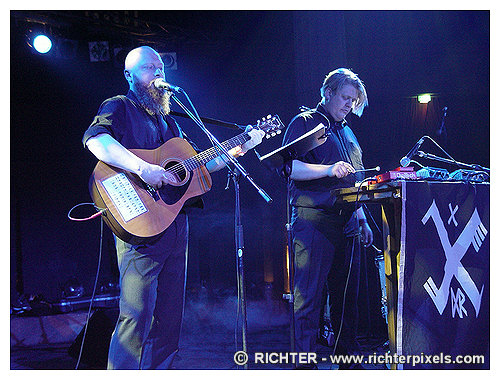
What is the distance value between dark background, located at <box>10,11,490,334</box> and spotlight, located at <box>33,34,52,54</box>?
76 mm

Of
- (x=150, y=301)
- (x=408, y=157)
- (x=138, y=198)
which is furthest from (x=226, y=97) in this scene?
(x=150, y=301)

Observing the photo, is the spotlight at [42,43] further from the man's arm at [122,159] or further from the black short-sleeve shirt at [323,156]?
the black short-sleeve shirt at [323,156]

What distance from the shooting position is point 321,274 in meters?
2.94

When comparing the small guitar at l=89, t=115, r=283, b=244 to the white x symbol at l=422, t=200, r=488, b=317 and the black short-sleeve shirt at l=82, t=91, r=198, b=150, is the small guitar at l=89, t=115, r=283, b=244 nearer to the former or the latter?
the black short-sleeve shirt at l=82, t=91, r=198, b=150

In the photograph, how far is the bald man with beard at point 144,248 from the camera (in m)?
2.56

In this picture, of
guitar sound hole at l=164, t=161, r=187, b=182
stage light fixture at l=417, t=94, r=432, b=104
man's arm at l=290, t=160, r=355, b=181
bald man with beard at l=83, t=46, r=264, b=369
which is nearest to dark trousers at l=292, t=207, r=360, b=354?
man's arm at l=290, t=160, r=355, b=181

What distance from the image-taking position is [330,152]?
3115mm

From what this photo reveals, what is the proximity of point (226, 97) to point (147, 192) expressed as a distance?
102 inches

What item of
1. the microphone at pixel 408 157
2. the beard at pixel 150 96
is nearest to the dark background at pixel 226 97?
the microphone at pixel 408 157

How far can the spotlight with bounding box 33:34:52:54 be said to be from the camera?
4.14 meters

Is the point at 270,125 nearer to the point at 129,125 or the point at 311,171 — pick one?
the point at 311,171
